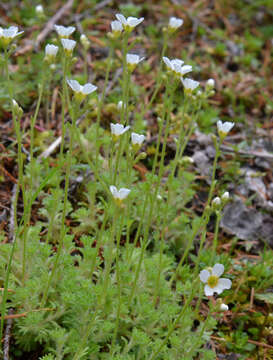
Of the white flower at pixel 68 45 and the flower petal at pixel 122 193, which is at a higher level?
the white flower at pixel 68 45

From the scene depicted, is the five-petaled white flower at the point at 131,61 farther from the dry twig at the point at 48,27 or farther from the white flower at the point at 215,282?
the dry twig at the point at 48,27

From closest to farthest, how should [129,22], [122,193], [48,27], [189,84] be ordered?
[122,193] → [129,22] → [189,84] → [48,27]

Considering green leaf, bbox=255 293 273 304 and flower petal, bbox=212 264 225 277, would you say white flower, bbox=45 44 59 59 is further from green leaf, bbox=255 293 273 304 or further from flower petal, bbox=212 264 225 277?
green leaf, bbox=255 293 273 304

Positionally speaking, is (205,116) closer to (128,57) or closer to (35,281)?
(128,57)

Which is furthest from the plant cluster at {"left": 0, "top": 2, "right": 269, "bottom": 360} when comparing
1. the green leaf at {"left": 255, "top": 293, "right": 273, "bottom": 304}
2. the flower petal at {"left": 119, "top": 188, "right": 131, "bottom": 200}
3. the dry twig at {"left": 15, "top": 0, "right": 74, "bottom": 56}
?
the dry twig at {"left": 15, "top": 0, "right": 74, "bottom": 56}

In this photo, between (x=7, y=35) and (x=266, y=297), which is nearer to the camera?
(x=7, y=35)

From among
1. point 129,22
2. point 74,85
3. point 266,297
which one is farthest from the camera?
point 266,297

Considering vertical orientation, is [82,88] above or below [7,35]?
below

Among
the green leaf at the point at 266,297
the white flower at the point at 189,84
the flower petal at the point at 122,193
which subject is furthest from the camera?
the green leaf at the point at 266,297

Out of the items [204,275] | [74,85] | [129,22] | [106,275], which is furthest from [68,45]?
[204,275]

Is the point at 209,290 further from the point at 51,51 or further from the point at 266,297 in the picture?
the point at 51,51

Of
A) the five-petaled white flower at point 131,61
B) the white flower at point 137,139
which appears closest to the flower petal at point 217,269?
the white flower at point 137,139
